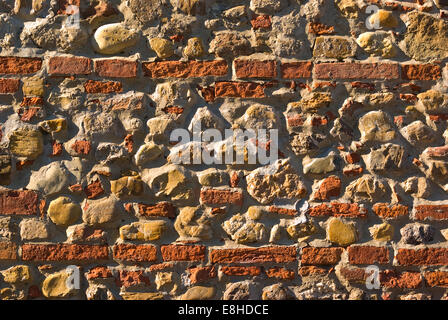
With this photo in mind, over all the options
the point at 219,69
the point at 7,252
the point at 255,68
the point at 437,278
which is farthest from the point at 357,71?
the point at 7,252

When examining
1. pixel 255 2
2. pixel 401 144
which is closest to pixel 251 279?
pixel 401 144

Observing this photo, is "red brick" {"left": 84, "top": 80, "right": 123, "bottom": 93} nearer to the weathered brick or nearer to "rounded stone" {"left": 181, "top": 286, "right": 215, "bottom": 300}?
the weathered brick

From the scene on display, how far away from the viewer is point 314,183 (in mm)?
2045

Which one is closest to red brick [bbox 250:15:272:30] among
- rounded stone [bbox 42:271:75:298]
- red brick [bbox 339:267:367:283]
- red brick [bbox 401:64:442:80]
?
red brick [bbox 401:64:442:80]

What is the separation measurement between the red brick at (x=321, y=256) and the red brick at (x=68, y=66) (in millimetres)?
1233

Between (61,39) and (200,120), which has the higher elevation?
(61,39)

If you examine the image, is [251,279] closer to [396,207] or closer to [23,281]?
[396,207]

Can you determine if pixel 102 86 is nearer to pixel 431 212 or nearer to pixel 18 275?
pixel 18 275

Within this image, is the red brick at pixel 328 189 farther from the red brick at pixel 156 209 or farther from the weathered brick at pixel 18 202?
the weathered brick at pixel 18 202

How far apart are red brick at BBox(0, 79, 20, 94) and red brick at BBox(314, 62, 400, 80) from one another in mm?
1309

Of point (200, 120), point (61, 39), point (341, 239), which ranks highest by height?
point (61, 39)

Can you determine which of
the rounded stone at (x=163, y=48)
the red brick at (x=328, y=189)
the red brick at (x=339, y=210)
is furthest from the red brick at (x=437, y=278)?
the rounded stone at (x=163, y=48)

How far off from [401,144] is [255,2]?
90 cm

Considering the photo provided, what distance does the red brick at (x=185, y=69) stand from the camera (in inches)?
80.8
